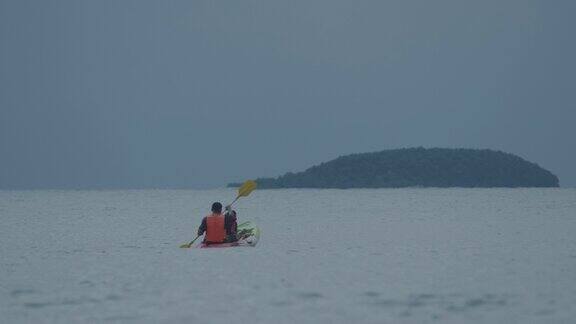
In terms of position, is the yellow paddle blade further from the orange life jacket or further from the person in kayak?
the orange life jacket

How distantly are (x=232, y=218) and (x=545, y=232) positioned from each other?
1054 centimetres

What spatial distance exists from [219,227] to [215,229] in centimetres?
9

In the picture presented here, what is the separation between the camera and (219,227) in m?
17.7

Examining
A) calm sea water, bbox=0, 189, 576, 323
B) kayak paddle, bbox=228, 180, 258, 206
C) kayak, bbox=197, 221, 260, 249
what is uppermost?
kayak paddle, bbox=228, 180, 258, 206

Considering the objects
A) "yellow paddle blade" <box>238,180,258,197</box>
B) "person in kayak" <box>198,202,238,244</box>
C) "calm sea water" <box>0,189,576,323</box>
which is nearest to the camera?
"calm sea water" <box>0,189,576,323</box>

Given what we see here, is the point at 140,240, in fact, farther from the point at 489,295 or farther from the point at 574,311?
the point at 574,311

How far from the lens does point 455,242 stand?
66.5 feet

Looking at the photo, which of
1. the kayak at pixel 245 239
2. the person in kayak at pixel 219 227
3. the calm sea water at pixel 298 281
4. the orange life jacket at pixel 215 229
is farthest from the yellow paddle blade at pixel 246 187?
the orange life jacket at pixel 215 229

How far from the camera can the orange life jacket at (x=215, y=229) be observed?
17.4 meters

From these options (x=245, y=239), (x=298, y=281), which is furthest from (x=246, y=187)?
(x=298, y=281)

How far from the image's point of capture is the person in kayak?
17375 millimetres

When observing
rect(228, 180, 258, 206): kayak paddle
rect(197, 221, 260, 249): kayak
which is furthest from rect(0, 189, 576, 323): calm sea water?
rect(228, 180, 258, 206): kayak paddle

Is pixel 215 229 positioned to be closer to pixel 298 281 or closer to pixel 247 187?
pixel 298 281

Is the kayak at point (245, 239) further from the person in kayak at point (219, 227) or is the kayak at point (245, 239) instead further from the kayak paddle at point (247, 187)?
the kayak paddle at point (247, 187)
